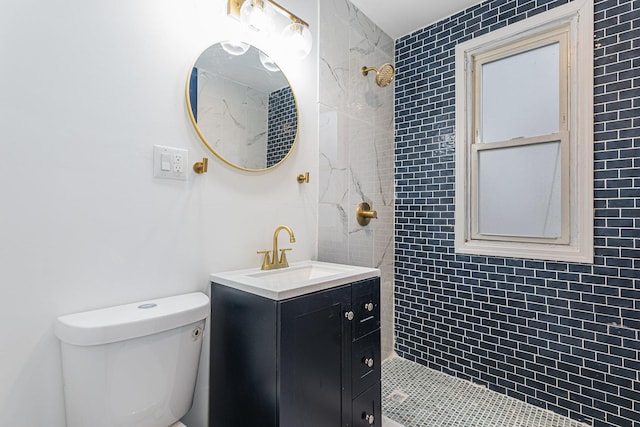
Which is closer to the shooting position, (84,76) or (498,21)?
(84,76)

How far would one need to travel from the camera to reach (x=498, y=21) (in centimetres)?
205

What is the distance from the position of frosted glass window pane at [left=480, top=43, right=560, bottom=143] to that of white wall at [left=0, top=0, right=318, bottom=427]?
176 cm

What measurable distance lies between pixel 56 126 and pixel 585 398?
8.93ft

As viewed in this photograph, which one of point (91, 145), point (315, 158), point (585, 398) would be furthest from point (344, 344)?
point (585, 398)

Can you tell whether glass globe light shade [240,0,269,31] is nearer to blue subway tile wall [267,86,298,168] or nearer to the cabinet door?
blue subway tile wall [267,86,298,168]

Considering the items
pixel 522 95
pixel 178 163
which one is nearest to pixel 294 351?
pixel 178 163

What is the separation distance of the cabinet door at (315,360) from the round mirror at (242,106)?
0.74 metres

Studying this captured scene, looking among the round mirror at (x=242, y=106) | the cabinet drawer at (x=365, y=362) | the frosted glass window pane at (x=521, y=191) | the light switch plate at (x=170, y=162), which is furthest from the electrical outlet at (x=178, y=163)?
the frosted glass window pane at (x=521, y=191)

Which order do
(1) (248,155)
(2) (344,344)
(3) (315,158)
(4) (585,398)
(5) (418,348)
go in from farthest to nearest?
(5) (418,348) → (3) (315,158) → (4) (585,398) → (1) (248,155) → (2) (344,344)

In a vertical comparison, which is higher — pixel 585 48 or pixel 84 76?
pixel 585 48

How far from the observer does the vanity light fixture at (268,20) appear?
145 centimetres

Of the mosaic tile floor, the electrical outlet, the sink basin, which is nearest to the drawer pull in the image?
the mosaic tile floor

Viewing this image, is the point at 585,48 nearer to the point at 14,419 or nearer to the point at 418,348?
the point at 418,348

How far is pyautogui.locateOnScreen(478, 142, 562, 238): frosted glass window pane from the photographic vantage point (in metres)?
1.89
